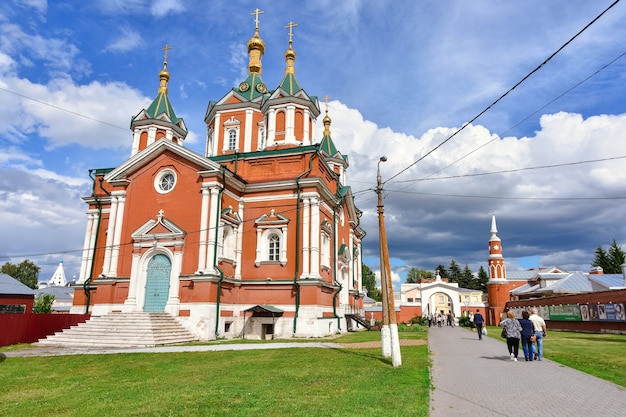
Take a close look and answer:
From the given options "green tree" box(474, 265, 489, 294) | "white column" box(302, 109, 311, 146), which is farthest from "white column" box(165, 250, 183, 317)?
"green tree" box(474, 265, 489, 294)

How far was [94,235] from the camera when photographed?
25.8m

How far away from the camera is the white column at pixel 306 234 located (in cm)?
2111

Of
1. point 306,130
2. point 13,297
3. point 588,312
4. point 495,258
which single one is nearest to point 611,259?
point 495,258

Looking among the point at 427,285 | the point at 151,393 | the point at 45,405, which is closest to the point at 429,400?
the point at 151,393

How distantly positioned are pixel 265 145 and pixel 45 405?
2011 centimetres

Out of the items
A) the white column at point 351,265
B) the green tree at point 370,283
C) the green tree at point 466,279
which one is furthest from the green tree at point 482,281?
the white column at point 351,265

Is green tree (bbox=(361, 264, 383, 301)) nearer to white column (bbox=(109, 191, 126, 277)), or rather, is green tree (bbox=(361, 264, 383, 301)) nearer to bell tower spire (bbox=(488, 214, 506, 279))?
bell tower spire (bbox=(488, 214, 506, 279))

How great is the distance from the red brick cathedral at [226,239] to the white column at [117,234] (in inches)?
2.0

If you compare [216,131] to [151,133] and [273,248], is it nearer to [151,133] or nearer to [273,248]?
[151,133]

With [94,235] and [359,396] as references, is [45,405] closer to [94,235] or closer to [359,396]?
[359,396]

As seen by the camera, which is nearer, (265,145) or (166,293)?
(166,293)

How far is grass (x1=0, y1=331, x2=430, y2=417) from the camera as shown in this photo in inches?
251

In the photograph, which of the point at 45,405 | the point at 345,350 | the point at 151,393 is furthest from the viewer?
the point at 345,350

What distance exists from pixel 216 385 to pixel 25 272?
82.8m
